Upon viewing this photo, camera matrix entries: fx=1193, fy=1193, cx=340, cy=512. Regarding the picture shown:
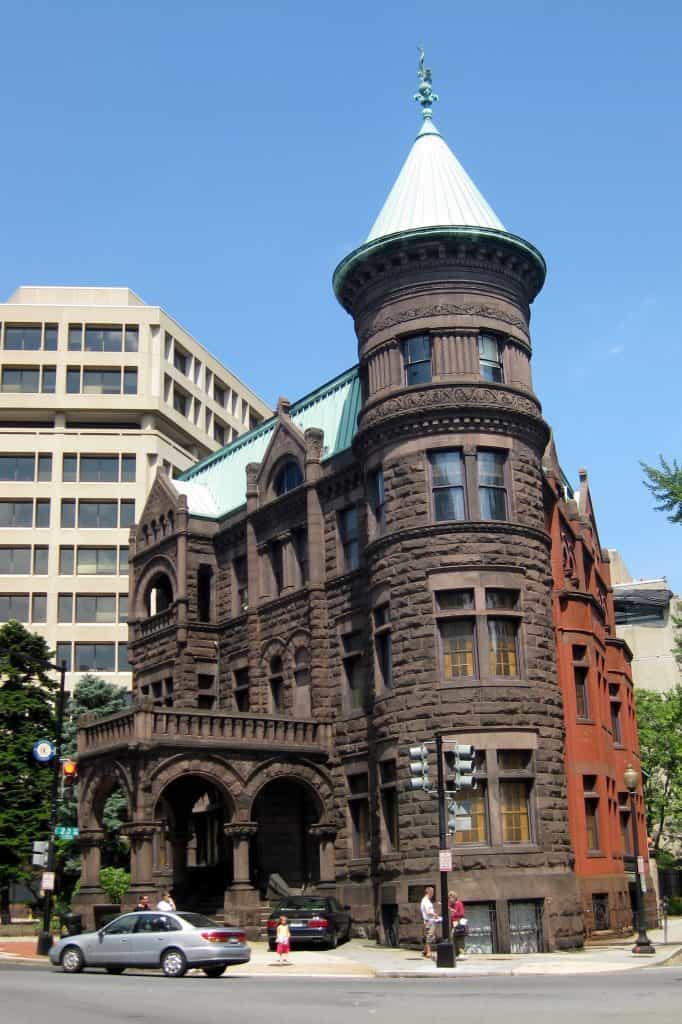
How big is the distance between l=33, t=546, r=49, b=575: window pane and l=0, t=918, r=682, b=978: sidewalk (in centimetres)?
5153

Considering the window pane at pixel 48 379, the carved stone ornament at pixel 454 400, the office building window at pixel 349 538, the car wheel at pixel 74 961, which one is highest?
the window pane at pixel 48 379

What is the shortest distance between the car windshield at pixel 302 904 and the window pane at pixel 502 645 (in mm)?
7645

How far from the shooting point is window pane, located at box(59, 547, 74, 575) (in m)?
83.4

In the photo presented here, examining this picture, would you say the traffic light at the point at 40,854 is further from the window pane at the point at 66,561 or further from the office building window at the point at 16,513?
the office building window at the point at 16,513

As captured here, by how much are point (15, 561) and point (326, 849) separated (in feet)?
173

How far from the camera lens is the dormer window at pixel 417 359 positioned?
35094 mm

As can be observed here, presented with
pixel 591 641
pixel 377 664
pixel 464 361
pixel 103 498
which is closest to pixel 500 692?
pixel 377 664

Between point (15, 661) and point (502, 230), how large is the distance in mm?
30233

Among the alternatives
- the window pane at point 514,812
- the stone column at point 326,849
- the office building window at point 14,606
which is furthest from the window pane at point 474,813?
the office building window at point 14,606

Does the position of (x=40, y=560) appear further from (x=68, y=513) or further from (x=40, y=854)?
(x=40, y=854)

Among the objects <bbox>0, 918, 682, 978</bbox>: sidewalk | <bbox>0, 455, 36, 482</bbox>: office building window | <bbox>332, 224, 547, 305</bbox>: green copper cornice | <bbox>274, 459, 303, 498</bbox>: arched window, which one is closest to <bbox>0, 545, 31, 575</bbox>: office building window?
<bbox>0, 455, 36, 482</bbox>: office building window

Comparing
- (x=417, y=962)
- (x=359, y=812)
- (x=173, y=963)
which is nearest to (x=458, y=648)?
(x=359, y=812)

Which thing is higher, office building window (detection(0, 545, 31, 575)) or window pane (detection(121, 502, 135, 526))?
window pane (detection(121, 502, 135, 526))

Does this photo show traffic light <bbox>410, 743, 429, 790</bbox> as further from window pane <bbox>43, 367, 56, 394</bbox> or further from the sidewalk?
window pane <bbox>43, 367, 56, 394</bbox>
